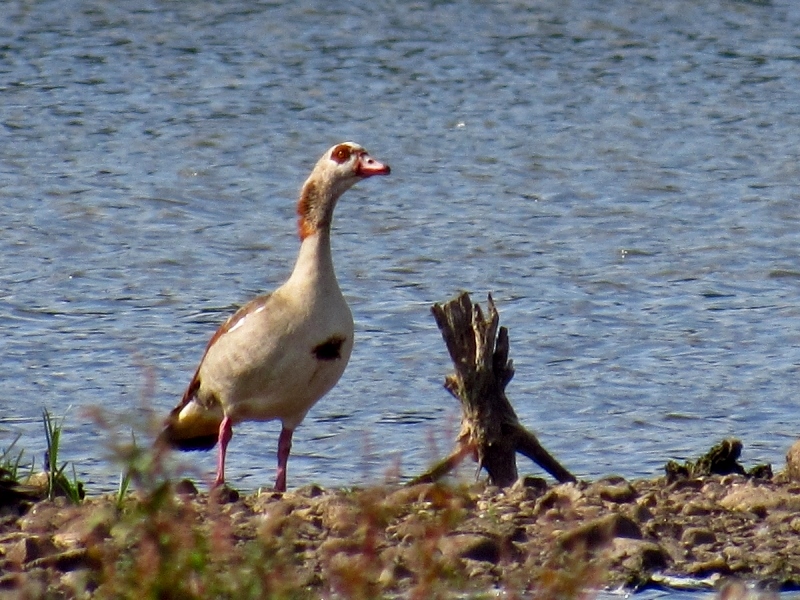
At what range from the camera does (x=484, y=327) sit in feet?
24.1

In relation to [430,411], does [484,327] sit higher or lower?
higher

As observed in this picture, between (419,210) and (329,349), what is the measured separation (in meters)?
7.44

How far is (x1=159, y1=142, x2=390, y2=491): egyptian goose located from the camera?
23.4 feet

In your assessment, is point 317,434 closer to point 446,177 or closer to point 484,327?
point 484,327

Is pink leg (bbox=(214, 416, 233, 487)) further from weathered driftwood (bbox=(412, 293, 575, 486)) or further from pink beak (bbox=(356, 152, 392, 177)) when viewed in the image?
pink beak (bbox=(356, 152, 392, 177))

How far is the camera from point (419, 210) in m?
14.5

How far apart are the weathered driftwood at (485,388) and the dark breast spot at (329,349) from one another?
1.59 ft

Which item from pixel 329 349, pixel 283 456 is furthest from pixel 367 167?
pixel 283 456

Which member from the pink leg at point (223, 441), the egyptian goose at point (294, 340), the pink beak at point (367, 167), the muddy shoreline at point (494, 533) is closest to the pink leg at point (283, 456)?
the egyptian goose at point (294, 340)

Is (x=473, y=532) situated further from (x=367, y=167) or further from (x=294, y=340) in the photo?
(x=367, y=167)

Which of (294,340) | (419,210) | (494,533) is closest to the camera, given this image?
(494,533)

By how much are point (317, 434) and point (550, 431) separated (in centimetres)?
123

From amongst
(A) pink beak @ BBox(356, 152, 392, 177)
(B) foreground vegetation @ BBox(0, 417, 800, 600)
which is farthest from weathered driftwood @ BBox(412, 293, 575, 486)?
(A) pink beak @ BBox(356, 152, 392, 177)

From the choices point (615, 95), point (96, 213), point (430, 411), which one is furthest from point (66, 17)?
point (430, 411)
